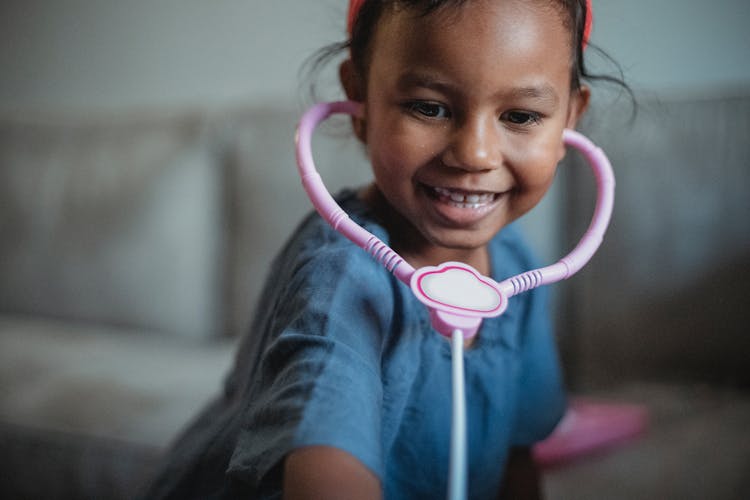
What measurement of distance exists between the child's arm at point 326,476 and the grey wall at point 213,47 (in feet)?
3.26

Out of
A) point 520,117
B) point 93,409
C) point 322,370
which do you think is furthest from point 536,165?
point 93,409

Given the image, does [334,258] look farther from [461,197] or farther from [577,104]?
[577,104]

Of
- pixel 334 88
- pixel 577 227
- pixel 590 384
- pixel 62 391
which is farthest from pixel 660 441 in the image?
pixel 62 391

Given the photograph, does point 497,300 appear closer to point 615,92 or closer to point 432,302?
point 432,302

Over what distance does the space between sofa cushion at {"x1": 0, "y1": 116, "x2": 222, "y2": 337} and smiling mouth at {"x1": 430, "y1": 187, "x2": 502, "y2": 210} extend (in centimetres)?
104

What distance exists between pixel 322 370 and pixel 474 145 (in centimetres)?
23

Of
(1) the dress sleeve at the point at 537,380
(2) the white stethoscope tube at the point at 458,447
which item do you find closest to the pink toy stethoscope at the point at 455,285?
(2) the white stethoscope tube at the point at 458,447

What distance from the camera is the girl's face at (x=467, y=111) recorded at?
0.54m

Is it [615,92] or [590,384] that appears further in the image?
[590,384]

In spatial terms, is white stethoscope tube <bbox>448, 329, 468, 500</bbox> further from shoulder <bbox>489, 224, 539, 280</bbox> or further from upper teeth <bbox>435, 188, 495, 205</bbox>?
shoulder <bbox>489, 224, 539, 280</bbox>

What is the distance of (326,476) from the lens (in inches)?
17.9

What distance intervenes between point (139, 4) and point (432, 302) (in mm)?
1794

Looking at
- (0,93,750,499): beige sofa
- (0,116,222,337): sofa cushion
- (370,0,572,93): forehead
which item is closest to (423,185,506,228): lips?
(370,0,572,93): forehead

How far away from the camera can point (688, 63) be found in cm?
139
